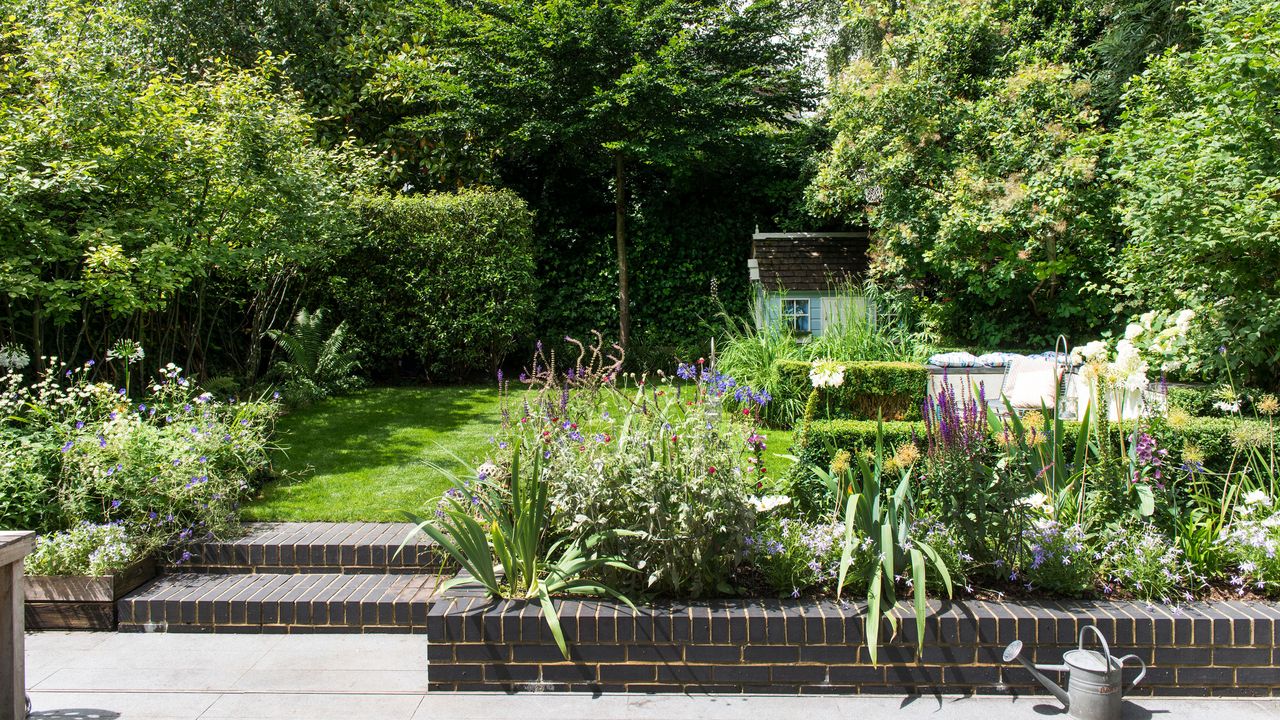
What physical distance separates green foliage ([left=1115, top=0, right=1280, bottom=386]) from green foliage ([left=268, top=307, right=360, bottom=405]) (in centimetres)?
821

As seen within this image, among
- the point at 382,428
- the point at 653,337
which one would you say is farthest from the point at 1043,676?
the point at 653,337

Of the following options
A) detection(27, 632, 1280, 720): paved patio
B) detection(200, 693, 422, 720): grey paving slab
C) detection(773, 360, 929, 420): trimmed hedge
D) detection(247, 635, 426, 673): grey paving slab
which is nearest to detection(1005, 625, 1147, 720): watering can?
detection(27, 632, 1280, 720): paved patio

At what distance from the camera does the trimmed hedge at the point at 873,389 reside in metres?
6.56

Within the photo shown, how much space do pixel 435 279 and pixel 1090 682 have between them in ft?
27.8

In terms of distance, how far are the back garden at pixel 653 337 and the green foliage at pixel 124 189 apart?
47mm

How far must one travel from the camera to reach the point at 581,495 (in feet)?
11.4

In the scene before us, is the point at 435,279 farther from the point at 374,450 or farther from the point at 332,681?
the point at 332,681

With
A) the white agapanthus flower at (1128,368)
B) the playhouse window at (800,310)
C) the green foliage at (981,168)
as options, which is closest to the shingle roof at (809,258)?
the playhouse window at (800,310)

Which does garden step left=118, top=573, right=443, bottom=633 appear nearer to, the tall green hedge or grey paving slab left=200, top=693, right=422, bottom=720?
grey paving slab left=200, top=693, right=422, bottom=720

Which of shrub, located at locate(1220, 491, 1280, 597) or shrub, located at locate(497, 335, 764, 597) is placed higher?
shrub, located at locate(497, 335, 764, 597)

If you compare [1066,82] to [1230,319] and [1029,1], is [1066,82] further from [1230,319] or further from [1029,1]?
[1230,319]

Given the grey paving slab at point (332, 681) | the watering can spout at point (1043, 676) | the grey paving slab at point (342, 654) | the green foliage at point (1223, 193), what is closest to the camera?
the watering can spout at point (1043, 676)

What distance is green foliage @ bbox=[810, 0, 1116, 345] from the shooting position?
9.14 meters

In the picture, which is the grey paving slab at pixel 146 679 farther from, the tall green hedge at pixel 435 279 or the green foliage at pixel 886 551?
the tall green hedge at pixel 435 279
